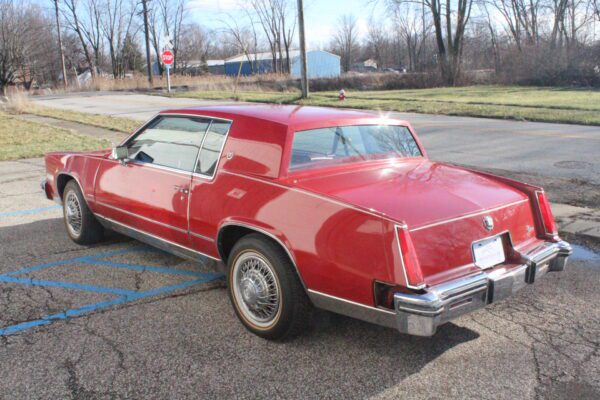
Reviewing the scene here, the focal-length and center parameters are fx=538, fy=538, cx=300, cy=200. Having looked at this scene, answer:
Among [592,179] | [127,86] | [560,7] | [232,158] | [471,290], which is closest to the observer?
[471,290]

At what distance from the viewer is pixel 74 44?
76.0 meters

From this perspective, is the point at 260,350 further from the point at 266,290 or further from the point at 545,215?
the point at 545,215

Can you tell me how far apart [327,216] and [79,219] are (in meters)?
3.34

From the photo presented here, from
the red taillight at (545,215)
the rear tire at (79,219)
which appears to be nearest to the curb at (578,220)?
the red taillight at (545,215)

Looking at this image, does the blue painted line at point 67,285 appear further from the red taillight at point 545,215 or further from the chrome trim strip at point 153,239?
the red taillight at point 545,215

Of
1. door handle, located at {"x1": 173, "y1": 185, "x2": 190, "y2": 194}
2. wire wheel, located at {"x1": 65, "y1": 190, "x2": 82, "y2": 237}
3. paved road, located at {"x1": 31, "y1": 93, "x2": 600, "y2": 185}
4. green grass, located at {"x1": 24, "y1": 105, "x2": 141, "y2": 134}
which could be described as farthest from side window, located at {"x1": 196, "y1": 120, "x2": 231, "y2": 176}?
green grass, located at {"x1": 24, "y1": 105, "x2": 141, "y2": 134}

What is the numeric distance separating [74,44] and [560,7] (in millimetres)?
62001

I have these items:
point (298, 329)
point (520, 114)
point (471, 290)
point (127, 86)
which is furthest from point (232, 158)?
point (127, 86)

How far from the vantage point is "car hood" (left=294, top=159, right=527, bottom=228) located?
3137 millimetres

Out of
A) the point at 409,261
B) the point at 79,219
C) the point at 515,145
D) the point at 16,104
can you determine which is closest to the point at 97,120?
the point at 16,104

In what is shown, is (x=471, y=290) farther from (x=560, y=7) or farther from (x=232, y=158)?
(x=560, y=7)

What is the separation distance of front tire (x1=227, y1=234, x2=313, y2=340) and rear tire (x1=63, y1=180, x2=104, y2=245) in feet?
7.54

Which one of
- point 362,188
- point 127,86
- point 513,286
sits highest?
point 127,86

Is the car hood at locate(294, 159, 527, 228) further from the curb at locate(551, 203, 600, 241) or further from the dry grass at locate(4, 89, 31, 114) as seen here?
the dry grass at locate(4, 89, 31, 114)
